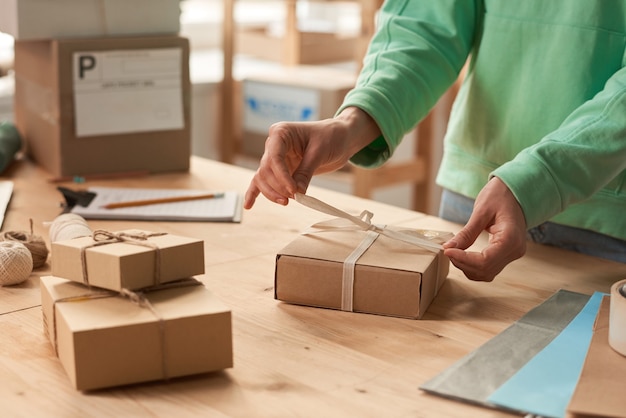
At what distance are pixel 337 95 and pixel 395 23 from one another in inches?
57.8

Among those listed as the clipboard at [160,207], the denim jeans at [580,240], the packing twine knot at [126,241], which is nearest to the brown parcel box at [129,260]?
the packing twine knot at [126,241]

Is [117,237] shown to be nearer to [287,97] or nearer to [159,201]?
[159,201]

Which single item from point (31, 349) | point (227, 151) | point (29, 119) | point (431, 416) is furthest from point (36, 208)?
point (227, 151)

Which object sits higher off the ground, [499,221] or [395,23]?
[395,23]

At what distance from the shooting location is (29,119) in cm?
181

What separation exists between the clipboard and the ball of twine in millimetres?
228

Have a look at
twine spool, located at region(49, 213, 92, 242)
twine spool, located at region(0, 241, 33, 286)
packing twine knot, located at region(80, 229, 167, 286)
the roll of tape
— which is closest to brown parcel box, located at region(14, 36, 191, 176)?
twine spool, located at region(49, 213, 92, 242)

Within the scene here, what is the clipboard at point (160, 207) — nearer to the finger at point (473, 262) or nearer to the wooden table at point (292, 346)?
the wooden table at point (292, 346)

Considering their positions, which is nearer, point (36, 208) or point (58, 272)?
point (58, 272)

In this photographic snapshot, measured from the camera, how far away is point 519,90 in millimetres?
1318

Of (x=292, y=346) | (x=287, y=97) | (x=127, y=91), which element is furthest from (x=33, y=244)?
(x=287, y=97)

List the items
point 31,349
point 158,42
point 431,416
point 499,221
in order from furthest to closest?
1. point 158,42
2. point 499,221
3. point 31,349
4. point 431,416

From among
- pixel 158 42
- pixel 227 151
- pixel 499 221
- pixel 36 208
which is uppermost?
pixel 158 42

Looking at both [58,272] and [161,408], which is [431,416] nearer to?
[161,408]
